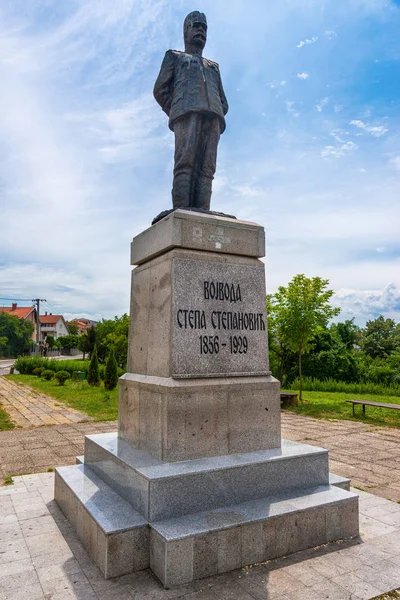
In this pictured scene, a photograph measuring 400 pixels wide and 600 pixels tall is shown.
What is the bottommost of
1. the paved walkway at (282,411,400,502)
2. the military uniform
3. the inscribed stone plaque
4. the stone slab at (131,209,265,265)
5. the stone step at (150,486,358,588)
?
the paved walkway at (282,411,400,502)

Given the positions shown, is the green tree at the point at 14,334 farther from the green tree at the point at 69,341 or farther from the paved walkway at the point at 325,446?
the paved walkway at the point at 325,446

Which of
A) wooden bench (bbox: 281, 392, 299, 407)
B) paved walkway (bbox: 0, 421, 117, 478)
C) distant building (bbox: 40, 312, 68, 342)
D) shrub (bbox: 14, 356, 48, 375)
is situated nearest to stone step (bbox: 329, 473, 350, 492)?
paved walkway (bbox: 0, 421, 117, 478)

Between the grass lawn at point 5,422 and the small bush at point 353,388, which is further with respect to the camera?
the small bush at point 353,388

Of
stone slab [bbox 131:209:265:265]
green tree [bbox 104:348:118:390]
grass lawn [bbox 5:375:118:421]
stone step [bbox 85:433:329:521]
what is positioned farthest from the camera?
green tree [bbox 104:348:118:390]

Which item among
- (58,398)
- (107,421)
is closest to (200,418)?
(107,421)

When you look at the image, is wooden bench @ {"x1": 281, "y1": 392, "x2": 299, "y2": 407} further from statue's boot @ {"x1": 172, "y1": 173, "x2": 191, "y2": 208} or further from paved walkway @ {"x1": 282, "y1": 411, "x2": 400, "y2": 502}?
statue's boot @ {"x1": 172, "y1": 173, "x2": 191, "y2": 208}

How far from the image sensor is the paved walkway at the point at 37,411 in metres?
10.4

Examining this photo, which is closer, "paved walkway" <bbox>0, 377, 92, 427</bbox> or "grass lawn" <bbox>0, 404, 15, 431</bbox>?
"grass lawn" <bbox>0, 404, 15, 431</bbox>

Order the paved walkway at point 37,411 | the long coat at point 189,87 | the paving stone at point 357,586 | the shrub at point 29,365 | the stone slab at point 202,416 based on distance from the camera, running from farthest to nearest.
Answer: the shrub at point 29,365 → the paved walkway at point 37,411 → the long coat at point 189,87 → the stone slab at point 202,416 → the paving stone at point 357,586

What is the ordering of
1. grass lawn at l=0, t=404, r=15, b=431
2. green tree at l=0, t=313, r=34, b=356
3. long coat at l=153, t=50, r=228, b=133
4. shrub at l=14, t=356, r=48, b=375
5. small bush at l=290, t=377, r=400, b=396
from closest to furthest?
long coat at l=153, t=50, r=228, b=133
grass lawn at l=0, t=404, r=15, b=431
small bush at l=290, t=377, r=400, b=396
shrub at l=14, t=356, r=48, b=375
green tree at l=0, t=313, r=34, b=356

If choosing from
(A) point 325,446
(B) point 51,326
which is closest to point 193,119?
(A) point 325,446

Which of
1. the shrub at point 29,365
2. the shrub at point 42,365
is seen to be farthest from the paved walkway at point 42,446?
the shrub at point 29,365

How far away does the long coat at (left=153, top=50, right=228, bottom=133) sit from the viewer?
4.54 meters

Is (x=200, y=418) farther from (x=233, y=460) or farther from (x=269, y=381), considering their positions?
(x=269, y=381)
